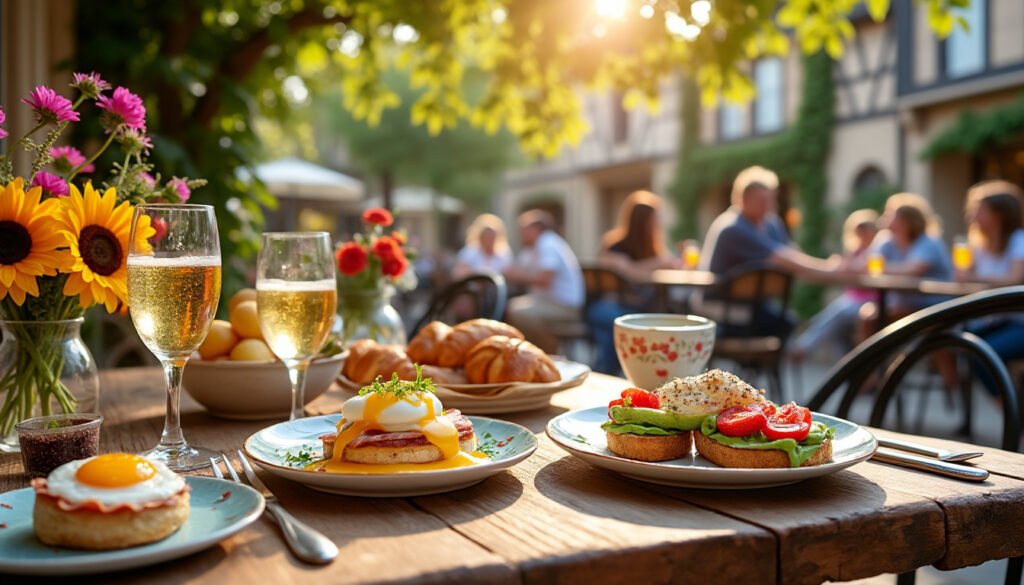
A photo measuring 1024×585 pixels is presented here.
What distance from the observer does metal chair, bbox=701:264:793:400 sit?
19.3ft

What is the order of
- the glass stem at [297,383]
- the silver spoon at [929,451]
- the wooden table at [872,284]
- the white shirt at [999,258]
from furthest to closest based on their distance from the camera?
the white shirt at [999,258] → the wooden table at [872,284] → the glass stem at [297,383] → the silver spoon at [929,451]

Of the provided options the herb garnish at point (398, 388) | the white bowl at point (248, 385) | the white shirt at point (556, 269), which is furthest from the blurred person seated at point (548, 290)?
the herb garnish at point (398, 388)

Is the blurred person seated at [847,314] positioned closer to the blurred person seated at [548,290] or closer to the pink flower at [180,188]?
the blurred person seated at [548,290]

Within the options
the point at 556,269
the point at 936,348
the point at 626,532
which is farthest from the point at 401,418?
the point at 556,269

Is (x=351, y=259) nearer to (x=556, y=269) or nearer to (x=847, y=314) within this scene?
(x=556, y=269)

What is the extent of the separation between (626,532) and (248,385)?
869mm

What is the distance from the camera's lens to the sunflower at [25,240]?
1.23m

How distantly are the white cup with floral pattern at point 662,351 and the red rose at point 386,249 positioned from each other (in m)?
0.88

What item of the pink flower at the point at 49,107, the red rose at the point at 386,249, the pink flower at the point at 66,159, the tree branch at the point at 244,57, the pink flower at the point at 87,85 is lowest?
the red rose at the point at 386,249

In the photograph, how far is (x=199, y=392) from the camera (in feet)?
5.27

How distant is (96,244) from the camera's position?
1.32 m

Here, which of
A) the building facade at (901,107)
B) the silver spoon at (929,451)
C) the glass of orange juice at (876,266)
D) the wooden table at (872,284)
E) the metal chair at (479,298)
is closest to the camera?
the silver spoon at (929,451)

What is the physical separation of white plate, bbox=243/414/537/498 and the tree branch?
3.76m

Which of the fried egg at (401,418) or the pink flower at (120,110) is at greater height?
the pink flower at (120,110)
